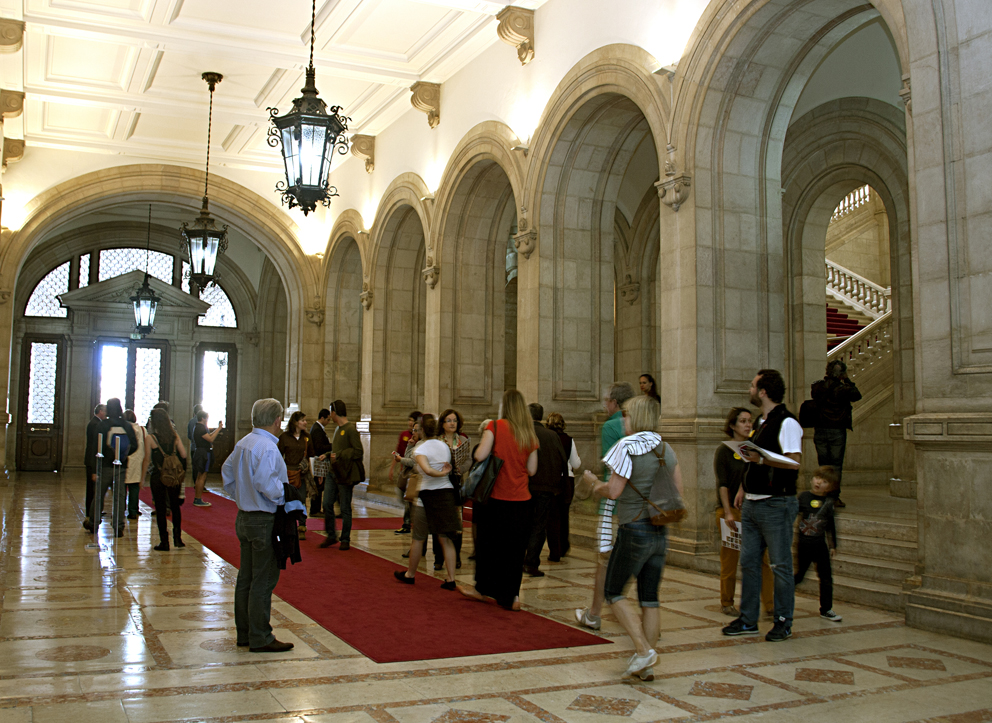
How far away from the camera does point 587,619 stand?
561 cm

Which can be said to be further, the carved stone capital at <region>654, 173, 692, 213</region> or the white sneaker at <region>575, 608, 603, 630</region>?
the carved stone capital at <region>654, 173, 692, 213</region>

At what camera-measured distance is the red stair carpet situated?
5160 millimetres

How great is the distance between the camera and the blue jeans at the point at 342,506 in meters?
9.09

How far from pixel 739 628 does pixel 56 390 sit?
66.4 feet

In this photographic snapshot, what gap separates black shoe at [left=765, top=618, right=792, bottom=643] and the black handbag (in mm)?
2101

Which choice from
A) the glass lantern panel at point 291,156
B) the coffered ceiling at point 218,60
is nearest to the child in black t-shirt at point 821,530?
the glass lantern panel at point 291,156

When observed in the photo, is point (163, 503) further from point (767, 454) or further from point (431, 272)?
point (767, 454)

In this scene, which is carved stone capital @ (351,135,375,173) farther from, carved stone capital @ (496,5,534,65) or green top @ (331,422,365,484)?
green top @ (331,422,365,484)

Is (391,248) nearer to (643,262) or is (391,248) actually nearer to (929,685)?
(643,262)

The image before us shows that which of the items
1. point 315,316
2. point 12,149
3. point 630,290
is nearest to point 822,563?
point 630,290

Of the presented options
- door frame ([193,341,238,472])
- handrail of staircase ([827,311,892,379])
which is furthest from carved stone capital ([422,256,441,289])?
door frame ([193,341,238,472])

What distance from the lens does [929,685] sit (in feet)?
14.3

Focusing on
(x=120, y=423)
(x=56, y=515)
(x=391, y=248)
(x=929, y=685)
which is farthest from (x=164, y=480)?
(x=391, y=248)

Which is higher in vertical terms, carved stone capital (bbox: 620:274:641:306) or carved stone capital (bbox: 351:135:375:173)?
carved stone capital (bbox: 351:135:375:173)
